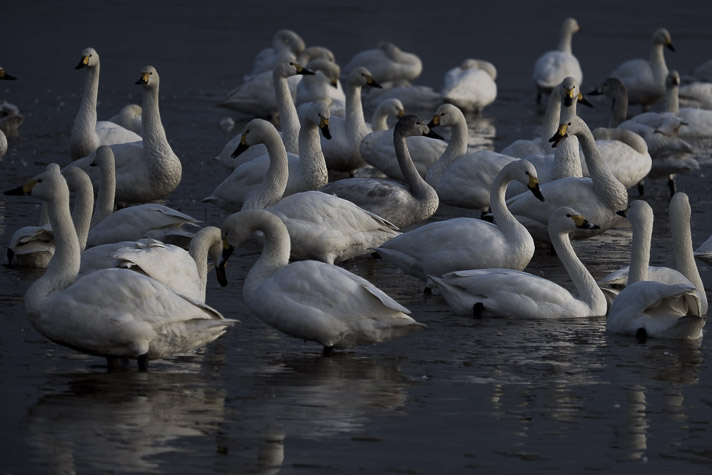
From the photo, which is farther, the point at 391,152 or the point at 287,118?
the point at 287,118

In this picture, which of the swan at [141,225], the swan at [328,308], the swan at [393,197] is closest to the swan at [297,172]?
the swan at [393,197]

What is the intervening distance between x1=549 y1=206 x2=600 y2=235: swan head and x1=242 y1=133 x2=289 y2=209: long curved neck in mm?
2614

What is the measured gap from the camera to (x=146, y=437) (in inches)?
234

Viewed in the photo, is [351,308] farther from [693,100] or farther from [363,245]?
[693,100]

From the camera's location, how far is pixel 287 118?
1364 centimetres

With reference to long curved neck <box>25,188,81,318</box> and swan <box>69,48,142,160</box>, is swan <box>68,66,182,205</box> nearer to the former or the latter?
swan <box>69,48,142,160</box>

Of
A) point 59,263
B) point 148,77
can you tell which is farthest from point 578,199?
point 59,263

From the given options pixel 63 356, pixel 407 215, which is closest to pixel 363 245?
pixel 407 215

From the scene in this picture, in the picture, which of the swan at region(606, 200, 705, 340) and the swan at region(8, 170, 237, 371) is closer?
the swan at region(8, 170, 237, 371)

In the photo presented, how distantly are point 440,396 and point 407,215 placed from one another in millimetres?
4565

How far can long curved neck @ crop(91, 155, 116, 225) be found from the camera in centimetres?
1011

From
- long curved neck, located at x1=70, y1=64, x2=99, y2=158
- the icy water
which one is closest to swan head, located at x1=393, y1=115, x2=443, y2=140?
the icy water

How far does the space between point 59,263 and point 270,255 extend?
1329 mm

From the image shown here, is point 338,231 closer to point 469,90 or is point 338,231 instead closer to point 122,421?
point 122,421
